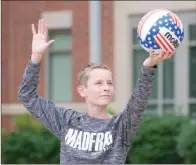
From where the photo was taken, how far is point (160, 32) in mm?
4512

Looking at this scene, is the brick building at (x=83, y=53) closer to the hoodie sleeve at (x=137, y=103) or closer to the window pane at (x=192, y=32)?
→ the window pane at (x=192, y=32)

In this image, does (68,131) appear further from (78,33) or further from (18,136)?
(78,33)

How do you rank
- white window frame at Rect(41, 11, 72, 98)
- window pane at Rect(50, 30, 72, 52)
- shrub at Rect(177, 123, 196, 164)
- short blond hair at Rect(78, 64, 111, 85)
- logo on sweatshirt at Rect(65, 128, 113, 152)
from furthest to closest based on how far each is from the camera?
1. window pane at Rect(50, 30, 72, 52)
2. white window frame at Rect(41, 11, 72, 98)
3. shrub at Rect(177, 123, 196, 164)
4. short blond hair at Rect(78, 64, 111, 85)
5. logo on sweatshirt at Rect(65, 128, 113, 152)

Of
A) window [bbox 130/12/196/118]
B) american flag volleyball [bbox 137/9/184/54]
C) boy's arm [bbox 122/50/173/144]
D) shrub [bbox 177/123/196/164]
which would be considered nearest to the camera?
boy's arm [bbox 122/50/173/144]

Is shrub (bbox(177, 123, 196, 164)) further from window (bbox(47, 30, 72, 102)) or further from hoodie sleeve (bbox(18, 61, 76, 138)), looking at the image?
hoodie sleeve (bbox(18, 61, 76, 138))

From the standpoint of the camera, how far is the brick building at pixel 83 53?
50.2ft

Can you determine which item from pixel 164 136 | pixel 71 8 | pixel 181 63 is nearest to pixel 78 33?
pixel 71 8

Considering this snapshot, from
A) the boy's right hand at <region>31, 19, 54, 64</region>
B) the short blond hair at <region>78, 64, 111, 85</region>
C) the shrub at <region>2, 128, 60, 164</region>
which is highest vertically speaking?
the boy's right hand at <region>31, 19, 54, 64</region>

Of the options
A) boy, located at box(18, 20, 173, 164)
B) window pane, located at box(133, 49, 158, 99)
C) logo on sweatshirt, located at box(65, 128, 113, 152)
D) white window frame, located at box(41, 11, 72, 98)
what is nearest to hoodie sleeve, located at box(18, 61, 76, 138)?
boy, located at box(18, 20, 173, 164)

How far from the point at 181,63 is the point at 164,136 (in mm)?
3334

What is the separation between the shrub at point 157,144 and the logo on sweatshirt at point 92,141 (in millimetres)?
8145

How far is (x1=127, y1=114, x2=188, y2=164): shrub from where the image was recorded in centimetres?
1229

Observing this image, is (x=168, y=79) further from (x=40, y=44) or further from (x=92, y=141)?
(x=92, y=141)

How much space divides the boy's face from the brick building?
35.0 ft
